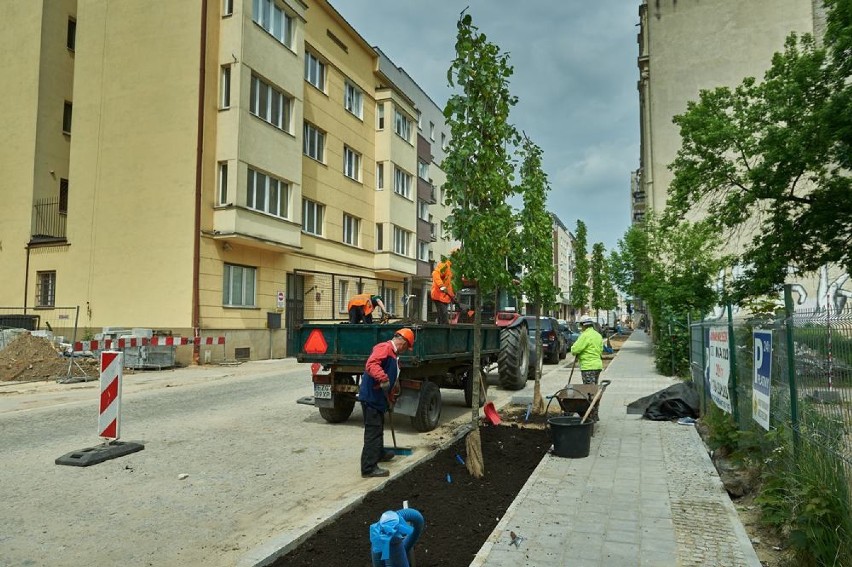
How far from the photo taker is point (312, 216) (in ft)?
85.0

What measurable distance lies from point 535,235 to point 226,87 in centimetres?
1506

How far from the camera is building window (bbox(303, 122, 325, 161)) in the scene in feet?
84.2

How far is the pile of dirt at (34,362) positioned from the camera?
15188mm

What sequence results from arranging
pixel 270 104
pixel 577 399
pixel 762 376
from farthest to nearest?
pixel 270 104
pixel 577 399
pixel 762 376

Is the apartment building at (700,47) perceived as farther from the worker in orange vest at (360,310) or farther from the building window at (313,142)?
the worker in orange vest at (360,310)

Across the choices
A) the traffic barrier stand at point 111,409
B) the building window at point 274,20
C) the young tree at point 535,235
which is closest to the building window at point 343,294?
the building window at point 274,20

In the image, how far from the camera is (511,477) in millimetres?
6148

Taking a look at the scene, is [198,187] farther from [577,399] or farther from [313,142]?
[577,399]

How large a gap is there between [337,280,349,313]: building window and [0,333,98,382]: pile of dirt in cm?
1013

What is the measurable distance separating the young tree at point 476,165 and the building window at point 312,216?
1948 cm

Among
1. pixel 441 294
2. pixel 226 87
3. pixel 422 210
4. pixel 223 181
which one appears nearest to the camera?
pixel 441 294

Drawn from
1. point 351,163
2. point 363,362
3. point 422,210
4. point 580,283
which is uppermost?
Result: point 351,163

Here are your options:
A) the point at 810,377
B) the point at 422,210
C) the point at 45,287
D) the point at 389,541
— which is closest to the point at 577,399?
the point at 810,377

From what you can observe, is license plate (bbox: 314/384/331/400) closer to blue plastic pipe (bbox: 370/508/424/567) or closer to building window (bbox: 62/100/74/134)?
blue plastic pipe (bbox: 370/508/424/567)
